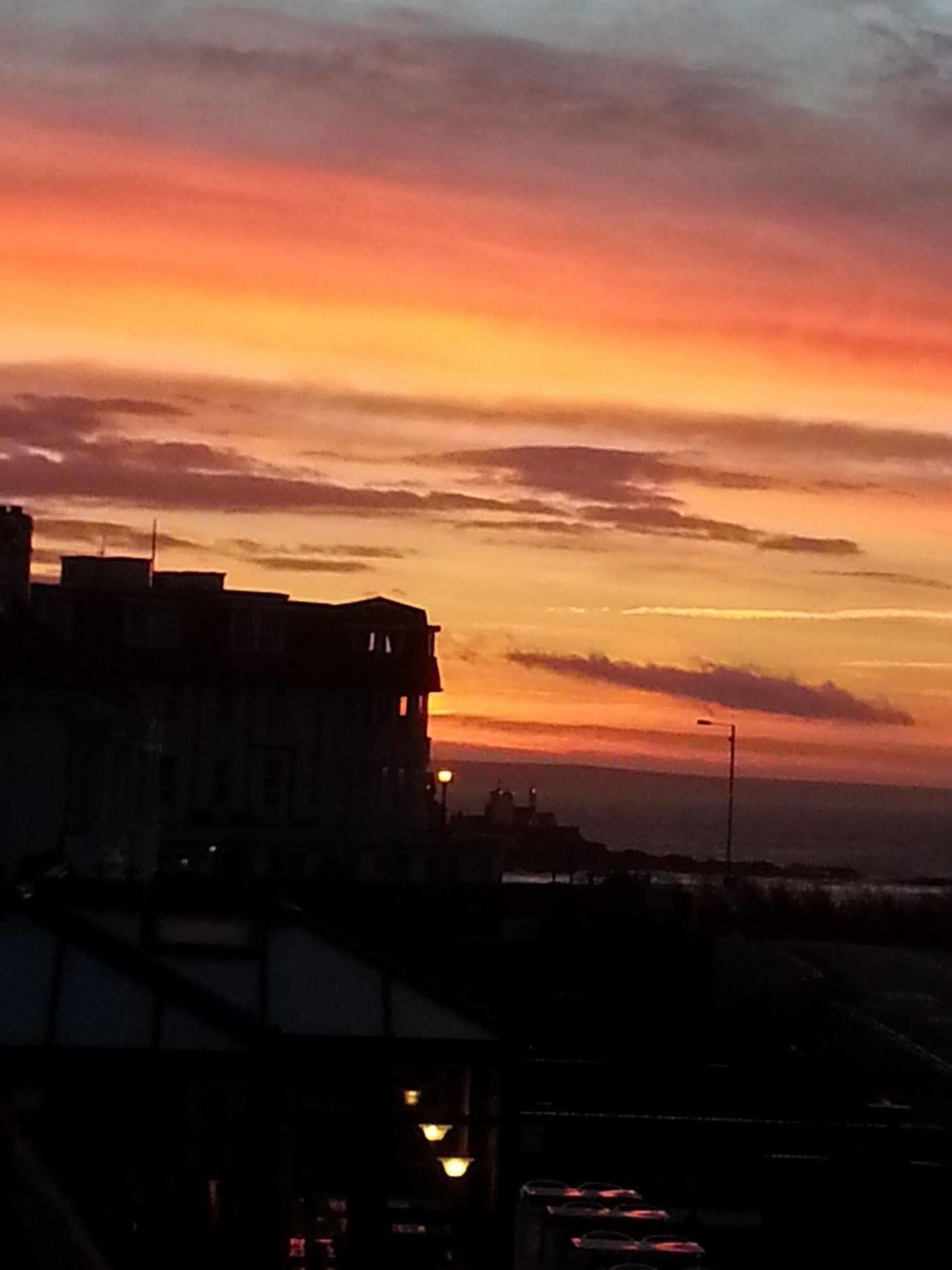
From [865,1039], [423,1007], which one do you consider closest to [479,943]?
[865,1039]

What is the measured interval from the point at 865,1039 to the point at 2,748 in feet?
48.8

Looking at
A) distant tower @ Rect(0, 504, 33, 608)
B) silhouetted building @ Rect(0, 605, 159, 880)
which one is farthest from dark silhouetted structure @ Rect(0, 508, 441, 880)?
silhouetted building @ Rect(0, 605, 159, 880)

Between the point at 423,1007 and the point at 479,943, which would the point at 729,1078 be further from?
the point at 479,943

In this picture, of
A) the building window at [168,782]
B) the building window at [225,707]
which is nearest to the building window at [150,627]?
the building window at [225,707]

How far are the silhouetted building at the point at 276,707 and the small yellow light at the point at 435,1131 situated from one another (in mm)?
49254

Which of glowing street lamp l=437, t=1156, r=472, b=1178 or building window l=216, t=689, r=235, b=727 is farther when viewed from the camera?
building window l=216, t=689, r=235, b=727

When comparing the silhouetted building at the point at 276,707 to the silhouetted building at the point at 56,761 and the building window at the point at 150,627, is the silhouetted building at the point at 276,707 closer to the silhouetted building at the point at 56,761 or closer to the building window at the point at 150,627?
the building window at the point at 150,627

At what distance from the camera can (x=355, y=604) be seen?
67188 mm

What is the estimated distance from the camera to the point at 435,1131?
43.7ft

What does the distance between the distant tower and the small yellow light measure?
19.4 meters

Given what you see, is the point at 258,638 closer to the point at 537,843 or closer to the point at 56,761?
the point at 56,761

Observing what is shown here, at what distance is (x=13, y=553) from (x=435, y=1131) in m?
23.8

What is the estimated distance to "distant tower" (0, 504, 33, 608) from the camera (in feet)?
109

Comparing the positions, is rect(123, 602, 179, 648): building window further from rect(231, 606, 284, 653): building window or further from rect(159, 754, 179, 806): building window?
rect(159, 754, 179, 806): building window
